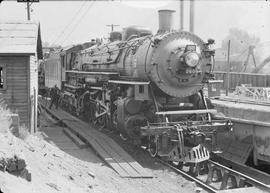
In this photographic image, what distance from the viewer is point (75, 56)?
55.8 feet

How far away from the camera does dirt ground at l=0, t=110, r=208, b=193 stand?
Answer: 5496mm

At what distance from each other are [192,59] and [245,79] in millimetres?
18446

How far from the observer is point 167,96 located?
32.7 ft

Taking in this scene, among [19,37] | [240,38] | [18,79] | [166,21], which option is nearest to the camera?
[166,21]

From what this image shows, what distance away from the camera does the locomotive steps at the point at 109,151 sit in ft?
26.9

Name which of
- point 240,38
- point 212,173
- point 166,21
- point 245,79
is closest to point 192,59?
point 166,21

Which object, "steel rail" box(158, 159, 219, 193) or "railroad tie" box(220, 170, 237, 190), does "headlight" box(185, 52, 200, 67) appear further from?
"railroad tie" box(220, 170, 237, 190)

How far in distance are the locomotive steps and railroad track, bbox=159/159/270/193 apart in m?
0.89

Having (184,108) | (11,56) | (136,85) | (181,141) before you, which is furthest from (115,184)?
(11,56)

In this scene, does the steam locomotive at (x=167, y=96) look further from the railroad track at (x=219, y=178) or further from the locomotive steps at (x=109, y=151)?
the locomotive steps at (x=109, y=151)

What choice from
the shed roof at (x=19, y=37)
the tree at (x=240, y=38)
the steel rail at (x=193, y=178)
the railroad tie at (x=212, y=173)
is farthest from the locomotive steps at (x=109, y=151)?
the tree at (x=240, y=38)

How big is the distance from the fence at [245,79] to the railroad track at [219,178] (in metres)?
16.6

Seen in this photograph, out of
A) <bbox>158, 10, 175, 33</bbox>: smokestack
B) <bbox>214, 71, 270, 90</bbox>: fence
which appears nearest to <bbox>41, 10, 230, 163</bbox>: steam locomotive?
<bbox>158, 10, 175, 33</bbox>: smokestack

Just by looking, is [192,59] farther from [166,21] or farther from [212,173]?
[212,173]
